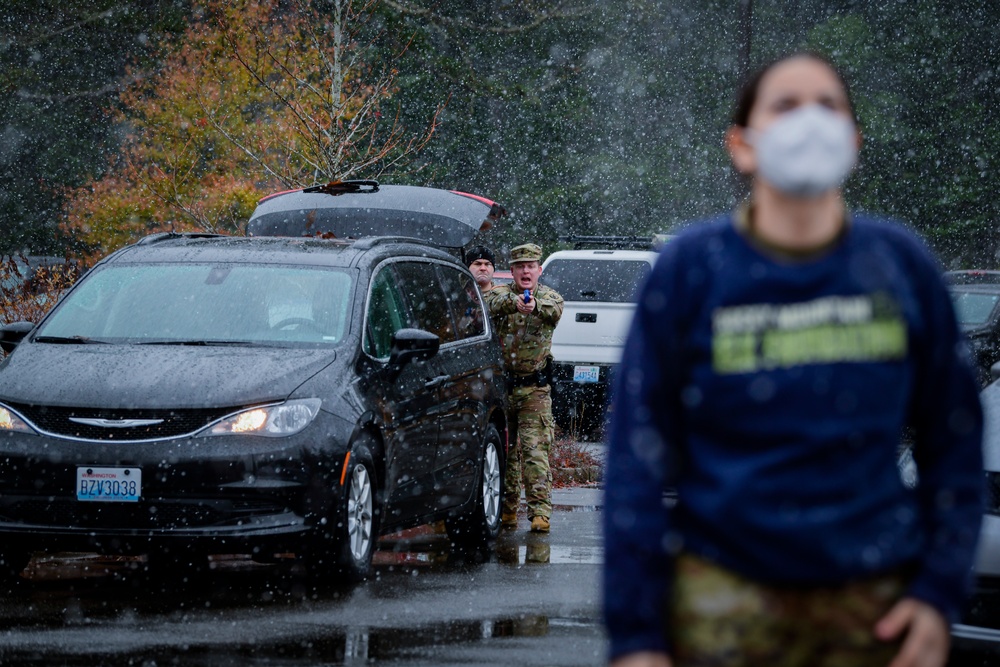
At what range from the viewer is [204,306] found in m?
8.77

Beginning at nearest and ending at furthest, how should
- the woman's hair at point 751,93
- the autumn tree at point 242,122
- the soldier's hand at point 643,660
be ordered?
1. the soldier's hand at point 643,660
2. the woman's hair at point 751,93
3. the autumn tree at point 242,122

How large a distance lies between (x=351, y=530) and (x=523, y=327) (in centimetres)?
378

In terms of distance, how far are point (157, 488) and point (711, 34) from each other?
44657 millimetres

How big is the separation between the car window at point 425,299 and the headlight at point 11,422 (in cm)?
246

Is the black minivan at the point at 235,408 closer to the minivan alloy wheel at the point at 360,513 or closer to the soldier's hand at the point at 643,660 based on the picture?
the minivan alloy wheel at the point at 360,513

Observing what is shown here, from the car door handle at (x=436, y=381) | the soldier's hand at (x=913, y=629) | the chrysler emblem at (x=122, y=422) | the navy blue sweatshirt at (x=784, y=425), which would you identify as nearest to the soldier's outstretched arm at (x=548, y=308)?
the car door handle at (x=436, y=381)

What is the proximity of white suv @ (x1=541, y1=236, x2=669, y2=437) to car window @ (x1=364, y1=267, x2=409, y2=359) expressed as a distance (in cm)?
772

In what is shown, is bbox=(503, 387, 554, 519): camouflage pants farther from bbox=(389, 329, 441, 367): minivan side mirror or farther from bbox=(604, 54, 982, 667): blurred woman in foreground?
bbox=(604, 54, 982, 667): blurred woman in foreground

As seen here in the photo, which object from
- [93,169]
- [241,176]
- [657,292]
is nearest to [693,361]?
[657,292]

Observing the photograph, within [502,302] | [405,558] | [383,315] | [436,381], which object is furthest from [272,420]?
[502,302]

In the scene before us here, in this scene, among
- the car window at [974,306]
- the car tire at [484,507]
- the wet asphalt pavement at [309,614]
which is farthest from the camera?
the car window at [974,306]

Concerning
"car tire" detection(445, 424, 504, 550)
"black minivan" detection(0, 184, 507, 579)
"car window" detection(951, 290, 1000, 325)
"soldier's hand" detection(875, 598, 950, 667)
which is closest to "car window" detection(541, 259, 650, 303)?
"car window" detection(951, 290, 1000, 325)

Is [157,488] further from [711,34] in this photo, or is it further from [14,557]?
[711,34]

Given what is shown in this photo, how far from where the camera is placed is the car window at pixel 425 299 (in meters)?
9.60
